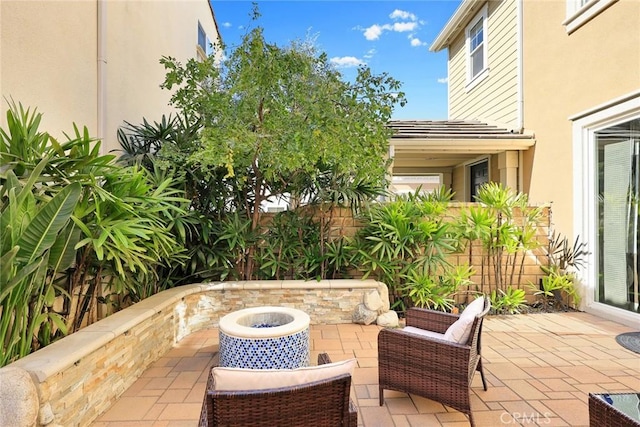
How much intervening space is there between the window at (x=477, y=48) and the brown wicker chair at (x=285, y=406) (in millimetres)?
9884

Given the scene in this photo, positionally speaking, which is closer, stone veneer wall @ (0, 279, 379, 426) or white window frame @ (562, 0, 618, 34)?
stone veneer wall @ (0, 279, 379, 426)

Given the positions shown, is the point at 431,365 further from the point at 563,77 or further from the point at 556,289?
the point at 563,77

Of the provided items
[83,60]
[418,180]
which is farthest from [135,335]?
[418,180]

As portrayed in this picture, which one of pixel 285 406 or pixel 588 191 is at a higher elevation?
pixel 588 191

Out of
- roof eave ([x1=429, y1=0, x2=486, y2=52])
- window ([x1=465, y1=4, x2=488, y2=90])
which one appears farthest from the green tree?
roof eave ([x1=429, y1=0, x2=486, y2=52])

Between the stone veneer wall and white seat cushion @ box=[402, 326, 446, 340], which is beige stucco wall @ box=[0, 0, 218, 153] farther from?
white seat cushion @ box=[402, 326, 446, 340]

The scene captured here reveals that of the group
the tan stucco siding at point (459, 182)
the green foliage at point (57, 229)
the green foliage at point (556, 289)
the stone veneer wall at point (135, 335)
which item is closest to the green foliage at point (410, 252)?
the stone veneer wall at point (135, 335)

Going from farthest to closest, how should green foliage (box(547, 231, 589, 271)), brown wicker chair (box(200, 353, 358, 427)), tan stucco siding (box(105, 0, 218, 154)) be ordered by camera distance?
green foliage (box(547, 231, 589, 271)), tan stucco siding (box(105, 0, 218, 154)), brown wicker chair (box(200, 353, 358, 427))

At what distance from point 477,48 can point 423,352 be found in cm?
978

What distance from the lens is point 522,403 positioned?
9.75ft

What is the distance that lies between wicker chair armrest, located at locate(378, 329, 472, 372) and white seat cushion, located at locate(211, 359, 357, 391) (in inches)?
47.6

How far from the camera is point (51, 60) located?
3701 mm

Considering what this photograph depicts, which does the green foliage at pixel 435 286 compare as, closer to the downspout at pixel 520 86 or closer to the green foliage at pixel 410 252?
the green foliage at pixel 410 252

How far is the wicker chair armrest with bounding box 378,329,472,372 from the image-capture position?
264cm
